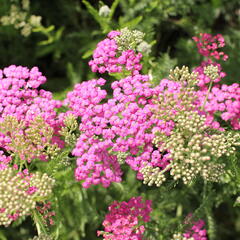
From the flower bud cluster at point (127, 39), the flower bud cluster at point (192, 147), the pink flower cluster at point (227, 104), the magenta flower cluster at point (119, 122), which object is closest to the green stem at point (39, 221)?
the magenta flower cluster at point (119, 122)

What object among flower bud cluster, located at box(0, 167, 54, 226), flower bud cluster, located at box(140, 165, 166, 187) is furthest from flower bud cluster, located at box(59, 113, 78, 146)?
flower bud cluster, located at box(140, 165, 166, 187)

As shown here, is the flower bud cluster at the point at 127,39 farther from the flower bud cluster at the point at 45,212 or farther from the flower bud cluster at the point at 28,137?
the flower bud cluster at the point at 45,212

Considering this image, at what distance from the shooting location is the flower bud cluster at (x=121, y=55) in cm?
421

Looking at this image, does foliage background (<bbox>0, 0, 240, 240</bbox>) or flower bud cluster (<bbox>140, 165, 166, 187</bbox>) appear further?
foliage background (<bbox>0, 0, 240, 240</bbox>)

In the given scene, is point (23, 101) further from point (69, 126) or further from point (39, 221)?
point (39, 221)

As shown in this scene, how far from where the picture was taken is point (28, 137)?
3.92 meters

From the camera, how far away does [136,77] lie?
4.17 meters

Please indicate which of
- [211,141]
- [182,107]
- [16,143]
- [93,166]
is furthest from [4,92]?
[211,141]

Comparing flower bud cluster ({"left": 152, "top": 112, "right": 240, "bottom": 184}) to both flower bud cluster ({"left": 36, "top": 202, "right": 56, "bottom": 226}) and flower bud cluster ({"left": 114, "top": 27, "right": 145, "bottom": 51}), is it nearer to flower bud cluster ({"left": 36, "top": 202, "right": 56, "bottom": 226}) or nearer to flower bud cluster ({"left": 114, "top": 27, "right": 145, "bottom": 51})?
flower bud cluster ({"left": 114, "top": 27, "right": 145, "bottom": 51})

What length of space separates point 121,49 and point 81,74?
2262 millimetres

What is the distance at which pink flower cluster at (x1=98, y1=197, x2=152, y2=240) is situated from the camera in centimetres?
410

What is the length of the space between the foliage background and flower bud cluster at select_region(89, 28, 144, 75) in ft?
2.01

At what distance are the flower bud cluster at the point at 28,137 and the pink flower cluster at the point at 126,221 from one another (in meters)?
1.01

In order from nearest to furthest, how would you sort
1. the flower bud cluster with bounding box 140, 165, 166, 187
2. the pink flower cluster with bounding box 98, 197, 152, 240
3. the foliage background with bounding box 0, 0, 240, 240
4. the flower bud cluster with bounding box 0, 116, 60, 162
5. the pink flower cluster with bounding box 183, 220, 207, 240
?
the flower bud cluster with bounding box 140, 165, 166, 187 → the flower bud cluster with bounding box 0, 116, 60, 162 → the pink flower cluster with bounding box 98, 197, 152, 240 → the pink flower cluster with bounding box 183, 220, 207, 240 → the foliage background with bounding box 0, 0, 240, 240
